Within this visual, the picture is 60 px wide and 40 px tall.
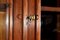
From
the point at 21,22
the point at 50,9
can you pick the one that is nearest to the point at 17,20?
the point at 21,22

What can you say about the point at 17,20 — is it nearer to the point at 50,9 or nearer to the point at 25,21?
the point at 25,21

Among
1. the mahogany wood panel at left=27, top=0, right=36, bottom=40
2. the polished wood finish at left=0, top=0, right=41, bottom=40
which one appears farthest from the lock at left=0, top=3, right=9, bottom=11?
the mahogany wood panel at left=27, top=0, right=36, bottom=40

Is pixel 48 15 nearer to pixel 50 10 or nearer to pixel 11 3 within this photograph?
pixel 50 10

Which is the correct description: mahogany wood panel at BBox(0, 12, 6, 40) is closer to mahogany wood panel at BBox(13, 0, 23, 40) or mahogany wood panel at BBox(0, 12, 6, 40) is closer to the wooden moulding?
mahogany wood panel at BBox(13, 0, 23, 40)

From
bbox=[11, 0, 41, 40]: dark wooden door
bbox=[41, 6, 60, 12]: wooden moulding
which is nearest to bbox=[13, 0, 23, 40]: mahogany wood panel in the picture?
bbox=[11, 0, 41, 40]: dark wooden door

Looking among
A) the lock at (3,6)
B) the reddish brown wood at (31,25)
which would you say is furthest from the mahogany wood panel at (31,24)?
the lock at (3,6)

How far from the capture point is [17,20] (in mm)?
609

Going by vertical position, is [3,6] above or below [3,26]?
above

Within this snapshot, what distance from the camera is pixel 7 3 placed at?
23.7 inches

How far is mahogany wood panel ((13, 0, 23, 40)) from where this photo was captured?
60cm

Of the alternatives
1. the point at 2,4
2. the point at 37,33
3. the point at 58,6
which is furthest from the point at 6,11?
the point at 58,6

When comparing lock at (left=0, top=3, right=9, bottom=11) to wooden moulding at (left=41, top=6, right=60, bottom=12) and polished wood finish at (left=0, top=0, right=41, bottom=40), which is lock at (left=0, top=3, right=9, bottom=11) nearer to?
polished wood finish at (left=0, top=0, right=41, bottom=40)

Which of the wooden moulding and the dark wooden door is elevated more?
the wooden moulding

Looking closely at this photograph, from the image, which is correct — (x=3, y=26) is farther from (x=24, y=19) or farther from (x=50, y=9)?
(x=50, y=9)
